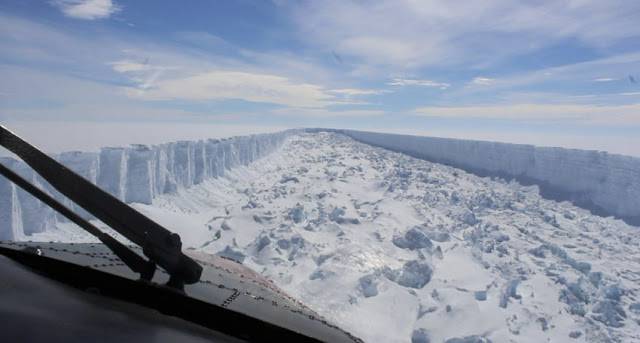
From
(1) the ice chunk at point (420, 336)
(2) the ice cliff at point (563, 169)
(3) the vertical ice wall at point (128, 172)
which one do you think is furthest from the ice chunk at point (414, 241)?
(2) the ice cliff at point (563, 169)

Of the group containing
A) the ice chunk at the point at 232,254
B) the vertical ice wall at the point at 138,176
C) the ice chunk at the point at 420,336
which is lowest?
the ice chunk at the point at 420,336

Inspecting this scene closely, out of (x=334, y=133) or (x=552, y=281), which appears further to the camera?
(x=334, y=133)

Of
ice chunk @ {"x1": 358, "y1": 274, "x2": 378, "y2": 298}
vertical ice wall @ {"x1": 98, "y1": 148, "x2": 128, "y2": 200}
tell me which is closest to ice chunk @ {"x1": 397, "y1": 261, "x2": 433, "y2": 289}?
ice chunk @ {"x1": 358, "y1": 274, "x2": 378, "y2": 298}

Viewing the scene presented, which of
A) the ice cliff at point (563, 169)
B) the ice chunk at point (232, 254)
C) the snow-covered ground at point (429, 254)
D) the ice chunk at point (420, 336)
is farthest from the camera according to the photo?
the ice cliff at point (563, 169)

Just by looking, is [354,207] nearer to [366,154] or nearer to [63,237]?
[63,237]

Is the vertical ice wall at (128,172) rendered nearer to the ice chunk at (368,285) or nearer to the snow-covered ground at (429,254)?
the snow-covered ground at (429,254)

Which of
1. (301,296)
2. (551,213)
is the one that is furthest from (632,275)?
(301,296)
